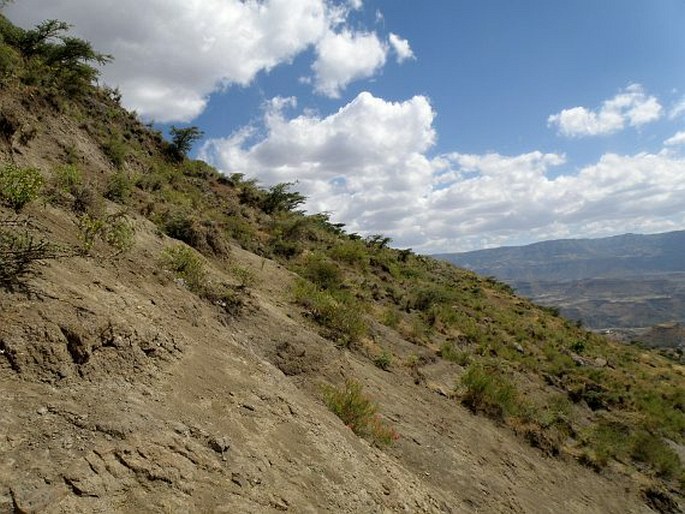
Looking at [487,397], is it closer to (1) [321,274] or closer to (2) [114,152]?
(1) [321,274]

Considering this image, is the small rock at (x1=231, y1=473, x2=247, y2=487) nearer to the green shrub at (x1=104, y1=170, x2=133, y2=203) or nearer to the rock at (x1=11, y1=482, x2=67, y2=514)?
the rock at (x1=11, y1=482, x2=67, y2=514)

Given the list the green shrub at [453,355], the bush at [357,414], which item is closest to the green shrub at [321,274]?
the green shrub at [453,355]

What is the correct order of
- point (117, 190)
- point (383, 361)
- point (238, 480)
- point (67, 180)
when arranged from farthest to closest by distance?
point (117, 190) < point (383, 361) < point (67, 180) < point (238, 480)

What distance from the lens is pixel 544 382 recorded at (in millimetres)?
19453

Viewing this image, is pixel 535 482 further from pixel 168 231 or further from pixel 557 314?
pixel 557 314

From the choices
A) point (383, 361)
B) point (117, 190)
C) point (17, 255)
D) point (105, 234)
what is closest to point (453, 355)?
point (383, 361)

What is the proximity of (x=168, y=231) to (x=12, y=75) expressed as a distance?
730 cm

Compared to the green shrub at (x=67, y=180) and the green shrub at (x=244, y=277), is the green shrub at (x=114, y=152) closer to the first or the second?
the green shrub at (x=67, y=180)

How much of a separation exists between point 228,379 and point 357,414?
277 centimetres

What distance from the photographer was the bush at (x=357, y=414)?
8.56 meters

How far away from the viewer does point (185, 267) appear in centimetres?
1005

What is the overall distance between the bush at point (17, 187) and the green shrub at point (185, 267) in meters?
2.49

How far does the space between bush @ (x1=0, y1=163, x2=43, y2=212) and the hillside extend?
0.03 meters


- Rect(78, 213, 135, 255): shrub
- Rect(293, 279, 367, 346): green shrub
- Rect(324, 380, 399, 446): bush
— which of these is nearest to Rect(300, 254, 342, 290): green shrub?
Rect(293, 279, 367, 346): green shrub
